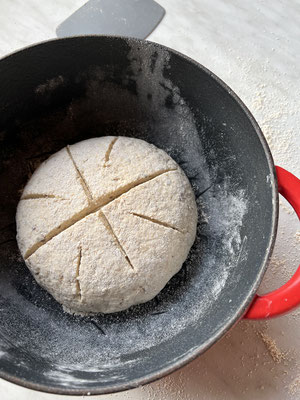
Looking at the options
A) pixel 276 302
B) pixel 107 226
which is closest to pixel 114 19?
pixel 107 226

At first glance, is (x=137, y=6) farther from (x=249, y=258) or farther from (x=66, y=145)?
(x=249, y=258)

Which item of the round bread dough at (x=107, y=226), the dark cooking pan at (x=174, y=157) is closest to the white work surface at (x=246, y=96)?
the dark cooking pan at (x=174, y=157)

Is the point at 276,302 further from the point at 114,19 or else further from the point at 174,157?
the point at 114,19

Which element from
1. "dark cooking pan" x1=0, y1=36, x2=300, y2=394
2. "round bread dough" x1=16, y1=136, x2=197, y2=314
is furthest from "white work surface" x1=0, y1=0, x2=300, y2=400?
"round bread dough" x1=16, y1=136, x2=197, y2=314

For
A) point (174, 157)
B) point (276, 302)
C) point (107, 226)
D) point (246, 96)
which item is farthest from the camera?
point (246, 96)

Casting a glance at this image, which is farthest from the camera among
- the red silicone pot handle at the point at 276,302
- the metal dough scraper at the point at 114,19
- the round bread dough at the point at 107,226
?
the metal dough scraper at the point at 114,19

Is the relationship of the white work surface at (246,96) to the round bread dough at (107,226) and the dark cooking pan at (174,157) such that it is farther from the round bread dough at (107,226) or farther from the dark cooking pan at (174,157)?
the round bread dough at (107,226)

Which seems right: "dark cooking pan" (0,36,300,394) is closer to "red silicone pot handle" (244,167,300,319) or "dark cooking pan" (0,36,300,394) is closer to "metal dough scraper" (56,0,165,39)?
"red silicone pot handle" (244,167,300,319)

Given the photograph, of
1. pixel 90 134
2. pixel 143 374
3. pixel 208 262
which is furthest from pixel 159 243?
pixel 90 134
